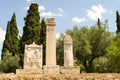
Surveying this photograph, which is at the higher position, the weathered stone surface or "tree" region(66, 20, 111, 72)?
"tree" region(66, 20, 111, 72)

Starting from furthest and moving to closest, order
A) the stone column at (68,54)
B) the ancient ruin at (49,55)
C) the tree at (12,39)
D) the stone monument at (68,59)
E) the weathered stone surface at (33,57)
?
the tree at (12,39)
the weathered stone surface at (33,57)
the stone column at (68,54)
the ancient ruin at (49,55)
the stone monument at (68,59)

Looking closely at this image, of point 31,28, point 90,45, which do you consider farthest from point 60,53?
point 31,28

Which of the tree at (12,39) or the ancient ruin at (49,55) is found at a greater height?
the tree at (12,39)

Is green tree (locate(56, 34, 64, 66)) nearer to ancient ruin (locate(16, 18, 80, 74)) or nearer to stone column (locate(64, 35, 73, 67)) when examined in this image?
ancient ruin (locate(16, 18, 80, 74))

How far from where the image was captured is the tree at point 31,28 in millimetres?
39656

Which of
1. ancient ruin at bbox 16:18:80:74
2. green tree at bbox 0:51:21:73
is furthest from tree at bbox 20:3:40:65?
ancient ruin at bbox 16:18:80:74

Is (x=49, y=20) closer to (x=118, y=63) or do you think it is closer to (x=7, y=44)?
(x=118, y=63)

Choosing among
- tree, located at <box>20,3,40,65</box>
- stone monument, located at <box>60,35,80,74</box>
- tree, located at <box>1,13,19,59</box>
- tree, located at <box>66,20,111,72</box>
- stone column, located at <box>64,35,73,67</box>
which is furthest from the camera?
tree, located at <box>1,13,19,59</box>

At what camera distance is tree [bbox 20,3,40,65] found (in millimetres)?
39656

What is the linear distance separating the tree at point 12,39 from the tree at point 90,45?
1127 centimetres

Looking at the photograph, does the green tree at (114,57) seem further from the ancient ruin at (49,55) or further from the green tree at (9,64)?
the ancient ruin at (49,55)

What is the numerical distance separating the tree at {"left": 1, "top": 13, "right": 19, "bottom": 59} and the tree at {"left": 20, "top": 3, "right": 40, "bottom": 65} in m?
7.08

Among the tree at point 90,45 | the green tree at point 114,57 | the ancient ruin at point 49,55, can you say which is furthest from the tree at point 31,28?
the ancient ruin at point 49,55

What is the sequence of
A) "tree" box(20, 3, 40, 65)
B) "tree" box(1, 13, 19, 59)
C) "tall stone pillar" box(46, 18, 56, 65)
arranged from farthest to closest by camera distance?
"tree" box(1, 13, 19, 59) → "tree" box(20, 3, 40, 65) → "tall stone pillar" box(46, 18, 56, 65)
